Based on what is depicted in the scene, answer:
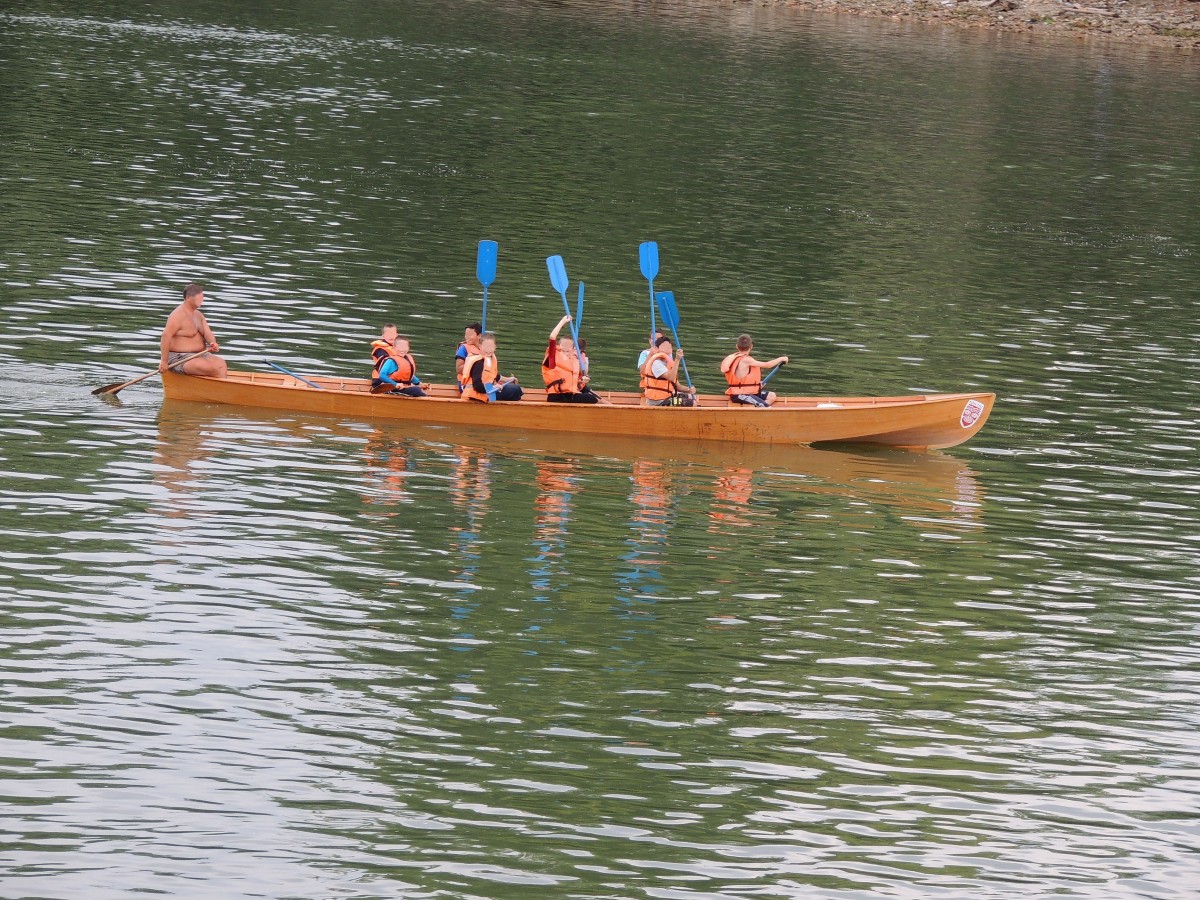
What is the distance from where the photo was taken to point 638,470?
2395cm

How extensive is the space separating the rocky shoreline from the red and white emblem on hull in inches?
2718

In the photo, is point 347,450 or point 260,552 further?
point 347,450

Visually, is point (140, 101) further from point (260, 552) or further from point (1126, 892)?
point (1126, 892)

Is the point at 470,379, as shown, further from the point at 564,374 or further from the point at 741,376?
the point at 741,376

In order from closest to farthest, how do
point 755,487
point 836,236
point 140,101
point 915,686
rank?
point 915,686 → point 755,487 → point 836,236 → point 140,101

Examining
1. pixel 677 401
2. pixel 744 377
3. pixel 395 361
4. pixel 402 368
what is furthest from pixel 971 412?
pixel 395 361

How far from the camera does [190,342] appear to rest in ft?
83.8

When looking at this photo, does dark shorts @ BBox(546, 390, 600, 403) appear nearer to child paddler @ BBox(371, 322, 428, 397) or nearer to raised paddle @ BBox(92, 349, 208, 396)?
child paddler @ BBox(371, 322, 428, 397)

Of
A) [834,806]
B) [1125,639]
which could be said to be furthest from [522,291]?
[834,806]

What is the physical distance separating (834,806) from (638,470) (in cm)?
1024

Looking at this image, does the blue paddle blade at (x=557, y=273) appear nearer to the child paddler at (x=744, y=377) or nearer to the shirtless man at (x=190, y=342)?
the child paddler at (x=744, y=377)

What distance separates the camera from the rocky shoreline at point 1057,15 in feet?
296

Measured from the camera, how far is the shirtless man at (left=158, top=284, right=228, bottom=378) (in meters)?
25.3

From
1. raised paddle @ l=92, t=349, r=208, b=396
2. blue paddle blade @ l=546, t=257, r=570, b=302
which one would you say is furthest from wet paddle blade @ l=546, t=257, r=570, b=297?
raised paddle @ l=92, t=349, r=208, b=396
